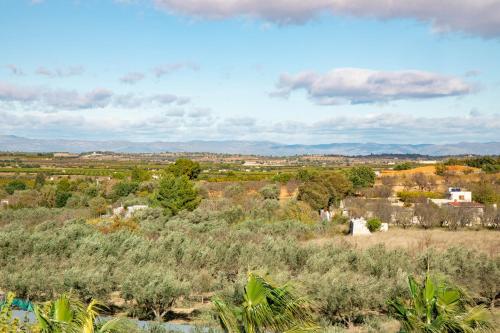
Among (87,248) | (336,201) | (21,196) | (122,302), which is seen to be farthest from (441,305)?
(21,196)

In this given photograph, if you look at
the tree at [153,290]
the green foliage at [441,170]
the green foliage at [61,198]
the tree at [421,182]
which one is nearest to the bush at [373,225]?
the tree at [153,290]

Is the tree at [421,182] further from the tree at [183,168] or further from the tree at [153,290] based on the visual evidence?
the tree at [153,290]

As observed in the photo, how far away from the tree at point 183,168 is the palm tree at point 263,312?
6372 centimetres

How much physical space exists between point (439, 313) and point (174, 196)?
4262 cm

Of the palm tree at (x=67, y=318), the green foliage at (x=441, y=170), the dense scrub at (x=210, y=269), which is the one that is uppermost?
the palm tree at (x=67, y=318)

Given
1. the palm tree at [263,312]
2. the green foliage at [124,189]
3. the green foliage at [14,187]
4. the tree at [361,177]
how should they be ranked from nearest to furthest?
the palm tree at [263,312] → the green foliage at [124,189] → the green foliage at [14,187] → the tree at [361,177]

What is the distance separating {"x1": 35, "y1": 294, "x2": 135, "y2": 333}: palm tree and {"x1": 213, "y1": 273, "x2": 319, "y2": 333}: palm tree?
5.32 ft

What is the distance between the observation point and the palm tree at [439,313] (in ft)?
26.3

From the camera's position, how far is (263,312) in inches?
289

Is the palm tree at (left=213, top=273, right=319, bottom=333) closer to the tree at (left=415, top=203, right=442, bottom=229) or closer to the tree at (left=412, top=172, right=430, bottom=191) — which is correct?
→ the tree at (left=415, top=203, right=442, bottom=229)

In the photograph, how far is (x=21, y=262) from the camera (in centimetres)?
2347

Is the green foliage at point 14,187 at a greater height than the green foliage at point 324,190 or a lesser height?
lesser

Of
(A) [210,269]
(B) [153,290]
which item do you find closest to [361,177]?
(A) [210,269]

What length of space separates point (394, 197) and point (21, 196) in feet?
154
